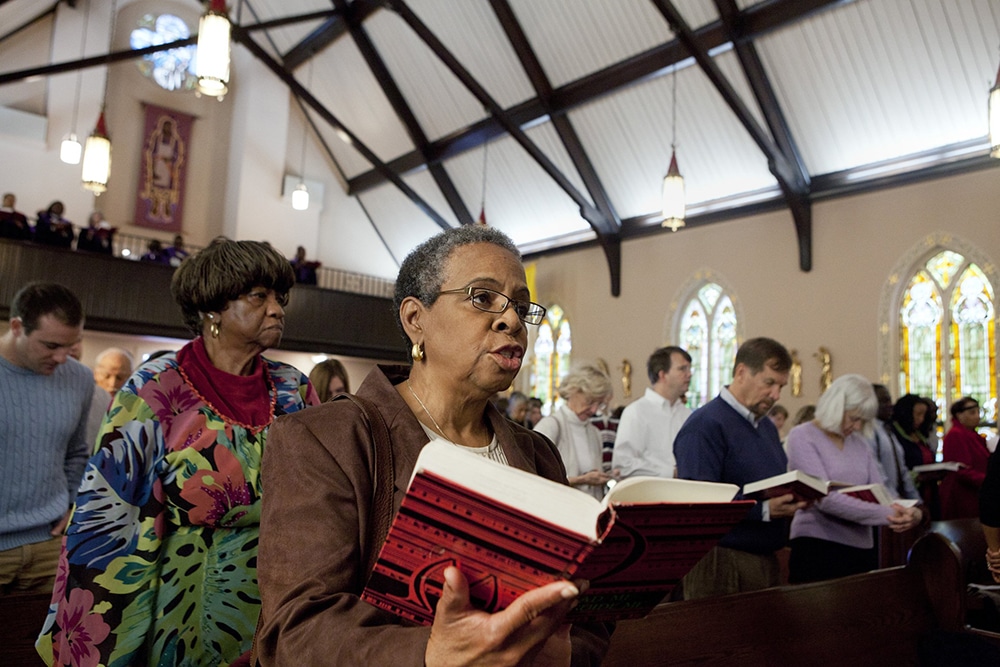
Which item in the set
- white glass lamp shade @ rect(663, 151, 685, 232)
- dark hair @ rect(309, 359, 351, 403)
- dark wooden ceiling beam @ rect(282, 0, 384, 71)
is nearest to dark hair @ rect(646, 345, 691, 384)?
dark hair @ rect(309, 359, 351, 403)

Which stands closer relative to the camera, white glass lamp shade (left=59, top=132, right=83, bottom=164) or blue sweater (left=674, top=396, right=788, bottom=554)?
blue sweater (left=674, top=396, right=788, bottom=554)

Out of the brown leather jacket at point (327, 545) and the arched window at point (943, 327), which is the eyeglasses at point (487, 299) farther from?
the arched window at point (943, 327)

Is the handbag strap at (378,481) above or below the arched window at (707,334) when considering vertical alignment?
below

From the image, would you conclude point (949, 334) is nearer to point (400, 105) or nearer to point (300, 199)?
point (400, 105)

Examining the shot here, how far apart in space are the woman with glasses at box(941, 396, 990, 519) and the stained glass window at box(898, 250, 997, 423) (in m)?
2.63

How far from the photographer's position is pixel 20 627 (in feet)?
6.64

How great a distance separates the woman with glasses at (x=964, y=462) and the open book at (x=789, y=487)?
3907mm

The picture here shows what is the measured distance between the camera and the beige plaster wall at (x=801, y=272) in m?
9.93

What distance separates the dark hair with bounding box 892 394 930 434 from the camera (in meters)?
7.05

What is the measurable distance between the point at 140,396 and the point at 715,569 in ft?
7.83

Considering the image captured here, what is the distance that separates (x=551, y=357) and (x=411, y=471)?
14.2 m

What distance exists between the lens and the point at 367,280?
667 inches

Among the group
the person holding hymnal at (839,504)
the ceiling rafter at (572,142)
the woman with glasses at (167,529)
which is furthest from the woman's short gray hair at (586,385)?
the ceiling rafter at (572,142)

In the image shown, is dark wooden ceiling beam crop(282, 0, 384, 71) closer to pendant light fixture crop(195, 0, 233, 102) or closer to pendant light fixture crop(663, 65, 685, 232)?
pendant light fixture crop(663, 65, 685, 232)
